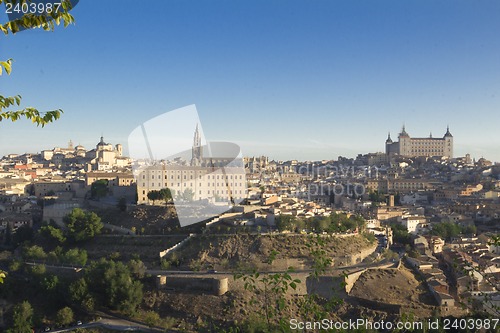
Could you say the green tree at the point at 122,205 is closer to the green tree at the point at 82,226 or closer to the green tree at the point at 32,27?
the green tree at the point at 82,226

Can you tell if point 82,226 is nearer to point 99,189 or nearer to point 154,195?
point 154,195

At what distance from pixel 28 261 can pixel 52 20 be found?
16.8 metres

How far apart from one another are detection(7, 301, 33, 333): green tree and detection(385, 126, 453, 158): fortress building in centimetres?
5067

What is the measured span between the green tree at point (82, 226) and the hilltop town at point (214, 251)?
0.05m

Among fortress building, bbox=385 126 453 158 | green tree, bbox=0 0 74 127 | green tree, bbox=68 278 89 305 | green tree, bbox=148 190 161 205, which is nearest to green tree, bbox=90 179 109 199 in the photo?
green tree, bbox=148 190 161 205

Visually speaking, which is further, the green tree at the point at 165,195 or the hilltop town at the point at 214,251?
the green tree at the point at 165,195

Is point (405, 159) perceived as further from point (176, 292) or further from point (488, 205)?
point (176, 292)

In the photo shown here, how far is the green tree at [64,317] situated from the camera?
13289 millimetres

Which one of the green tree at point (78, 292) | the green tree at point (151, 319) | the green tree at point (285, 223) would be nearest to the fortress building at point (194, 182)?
the green tree at point (285, 223)

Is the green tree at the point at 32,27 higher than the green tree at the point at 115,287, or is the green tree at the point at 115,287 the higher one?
the green tree at the point at 32,27

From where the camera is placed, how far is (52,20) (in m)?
2.60

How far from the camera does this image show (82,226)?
747 inches

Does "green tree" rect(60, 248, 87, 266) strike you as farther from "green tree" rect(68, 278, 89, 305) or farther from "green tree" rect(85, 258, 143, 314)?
"green tree" rect(68, 278, 89, 305)

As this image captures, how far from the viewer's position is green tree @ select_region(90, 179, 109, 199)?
25203 mm
